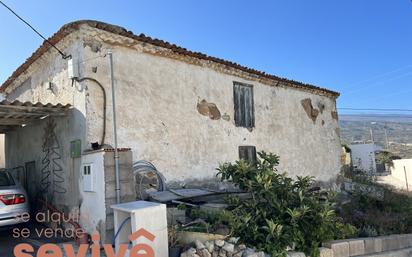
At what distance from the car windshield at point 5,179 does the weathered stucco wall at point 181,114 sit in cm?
211

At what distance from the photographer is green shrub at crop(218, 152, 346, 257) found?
254 inches

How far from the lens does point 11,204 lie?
754cm

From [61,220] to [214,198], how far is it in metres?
3.60

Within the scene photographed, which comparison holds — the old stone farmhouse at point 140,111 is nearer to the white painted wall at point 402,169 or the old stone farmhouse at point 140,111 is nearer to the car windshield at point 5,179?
the car windshield at point 5,179

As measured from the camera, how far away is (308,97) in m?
14.6

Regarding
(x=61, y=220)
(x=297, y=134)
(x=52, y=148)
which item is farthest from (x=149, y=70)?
(x=297, y=134)

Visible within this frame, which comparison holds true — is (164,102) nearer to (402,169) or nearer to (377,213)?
(377,213)

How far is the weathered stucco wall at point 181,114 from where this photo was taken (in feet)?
A: 27.8

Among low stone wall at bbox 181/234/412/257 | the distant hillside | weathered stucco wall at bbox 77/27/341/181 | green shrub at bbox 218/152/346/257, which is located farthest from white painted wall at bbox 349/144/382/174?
the distant hillside

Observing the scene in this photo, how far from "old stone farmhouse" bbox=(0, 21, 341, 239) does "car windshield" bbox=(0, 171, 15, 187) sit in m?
1.04

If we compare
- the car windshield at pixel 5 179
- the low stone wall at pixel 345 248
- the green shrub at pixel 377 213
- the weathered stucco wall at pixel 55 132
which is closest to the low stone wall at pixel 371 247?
the low stone wall at pixel 345 248

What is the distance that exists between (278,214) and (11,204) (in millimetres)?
5319

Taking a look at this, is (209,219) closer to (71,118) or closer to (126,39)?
(71,118)

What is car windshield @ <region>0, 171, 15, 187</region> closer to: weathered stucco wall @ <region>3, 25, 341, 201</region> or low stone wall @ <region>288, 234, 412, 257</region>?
weathered stucco wall @ <region>3, 25, 341, 201</region>
